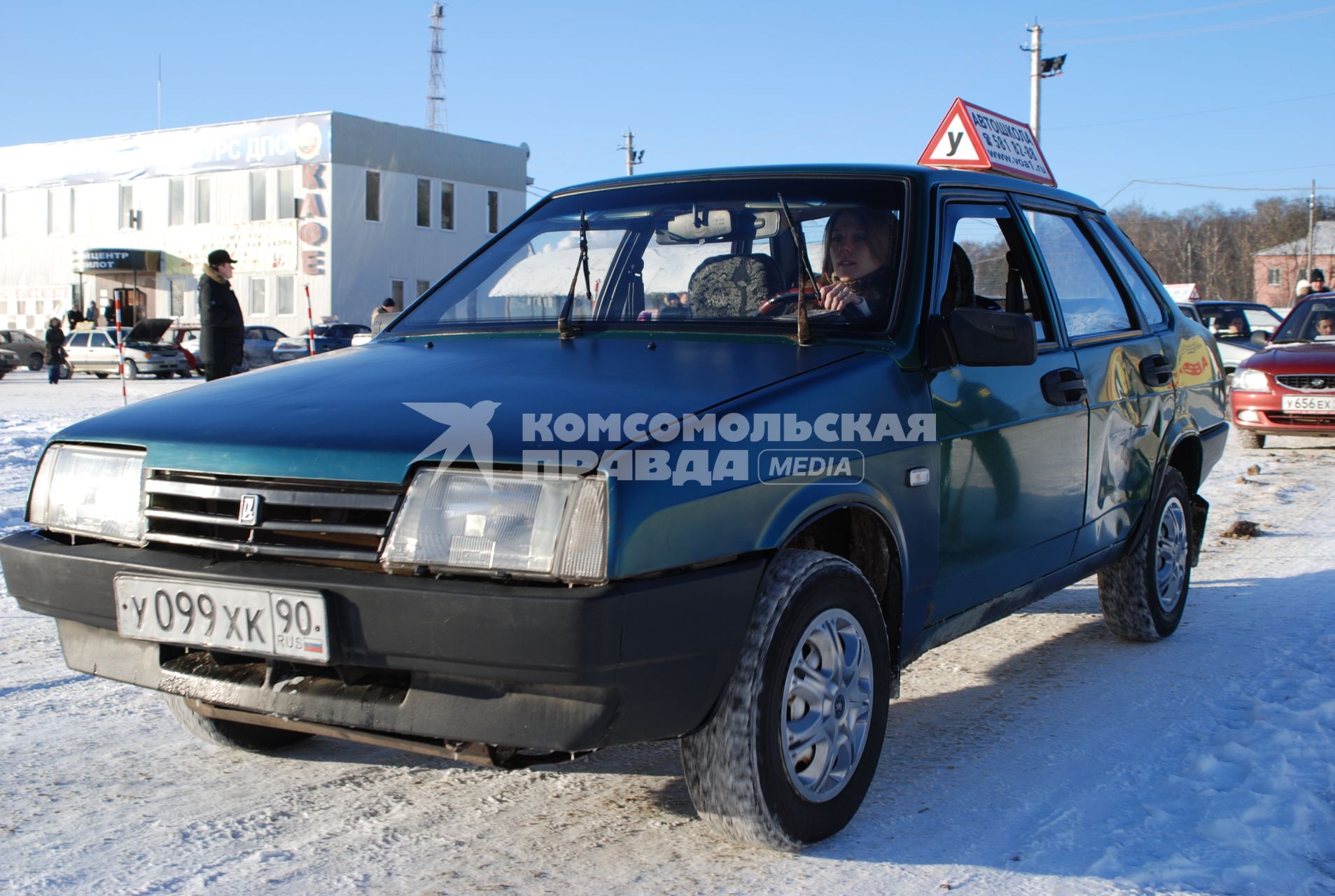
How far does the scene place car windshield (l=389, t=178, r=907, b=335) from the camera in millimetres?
3424

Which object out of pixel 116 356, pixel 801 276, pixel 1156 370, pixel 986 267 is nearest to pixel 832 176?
pixel 801 276

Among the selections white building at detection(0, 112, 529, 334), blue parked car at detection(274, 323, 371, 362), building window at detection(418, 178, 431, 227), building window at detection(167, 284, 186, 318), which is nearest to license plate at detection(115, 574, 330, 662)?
blue parked car at detection(274, 323, 371, 362)

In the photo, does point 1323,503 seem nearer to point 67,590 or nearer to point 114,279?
point 67,590

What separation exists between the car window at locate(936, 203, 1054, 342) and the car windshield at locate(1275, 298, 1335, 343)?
9787mm

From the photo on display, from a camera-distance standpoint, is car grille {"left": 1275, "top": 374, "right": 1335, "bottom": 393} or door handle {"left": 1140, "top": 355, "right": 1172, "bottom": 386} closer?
door handle {"left": 1140, "top": 355, "right": 1172, "bottom": 386}

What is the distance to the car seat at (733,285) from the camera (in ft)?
11.4

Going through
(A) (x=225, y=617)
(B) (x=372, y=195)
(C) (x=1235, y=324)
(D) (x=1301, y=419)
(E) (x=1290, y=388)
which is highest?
(B) (x=372, y=195)

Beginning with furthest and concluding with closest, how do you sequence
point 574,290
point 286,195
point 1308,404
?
point 286,195
point 1308,404
point 574,290

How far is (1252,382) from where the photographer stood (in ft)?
39.4

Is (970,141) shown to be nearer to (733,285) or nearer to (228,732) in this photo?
(733,285)

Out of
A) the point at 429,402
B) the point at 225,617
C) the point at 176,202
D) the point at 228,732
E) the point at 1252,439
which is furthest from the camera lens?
the point at 176,202

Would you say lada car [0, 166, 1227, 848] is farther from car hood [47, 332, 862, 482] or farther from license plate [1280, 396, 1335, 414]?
license plate [1280, 396, 1335, 414]

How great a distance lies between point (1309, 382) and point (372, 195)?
1407 inches

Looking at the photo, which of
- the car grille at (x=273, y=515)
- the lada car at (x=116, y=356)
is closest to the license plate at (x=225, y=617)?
the car grille at (x=273, y=515)
